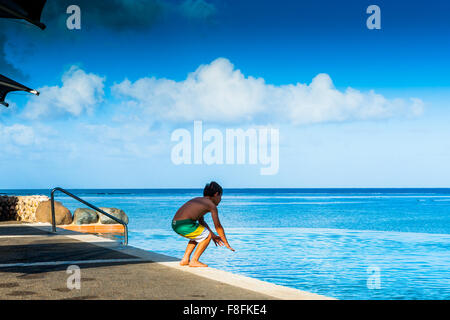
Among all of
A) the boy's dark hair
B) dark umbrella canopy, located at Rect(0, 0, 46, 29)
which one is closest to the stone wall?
dark umbrella canopy, located at Rect(0, 0, 46, 29)

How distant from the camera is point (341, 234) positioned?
77.8ft

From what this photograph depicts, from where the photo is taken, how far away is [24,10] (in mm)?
6750

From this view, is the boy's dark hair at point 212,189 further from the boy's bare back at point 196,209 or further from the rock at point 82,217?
the rock at point 82,217

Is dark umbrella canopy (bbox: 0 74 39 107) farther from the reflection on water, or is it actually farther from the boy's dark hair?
the reflection on water

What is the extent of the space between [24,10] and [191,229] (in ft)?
12.3

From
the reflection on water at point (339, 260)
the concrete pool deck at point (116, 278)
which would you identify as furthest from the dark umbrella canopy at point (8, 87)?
the reflection on water at point (339, 260)

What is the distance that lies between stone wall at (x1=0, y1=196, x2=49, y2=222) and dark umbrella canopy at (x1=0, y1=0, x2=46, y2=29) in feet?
40.5

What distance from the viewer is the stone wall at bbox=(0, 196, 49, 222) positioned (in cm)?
1803

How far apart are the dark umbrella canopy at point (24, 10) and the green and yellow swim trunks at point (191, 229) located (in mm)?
3391

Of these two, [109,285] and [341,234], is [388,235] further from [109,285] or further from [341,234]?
[109,285]

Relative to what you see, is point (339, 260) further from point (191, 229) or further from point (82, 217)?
point (82, 217)
